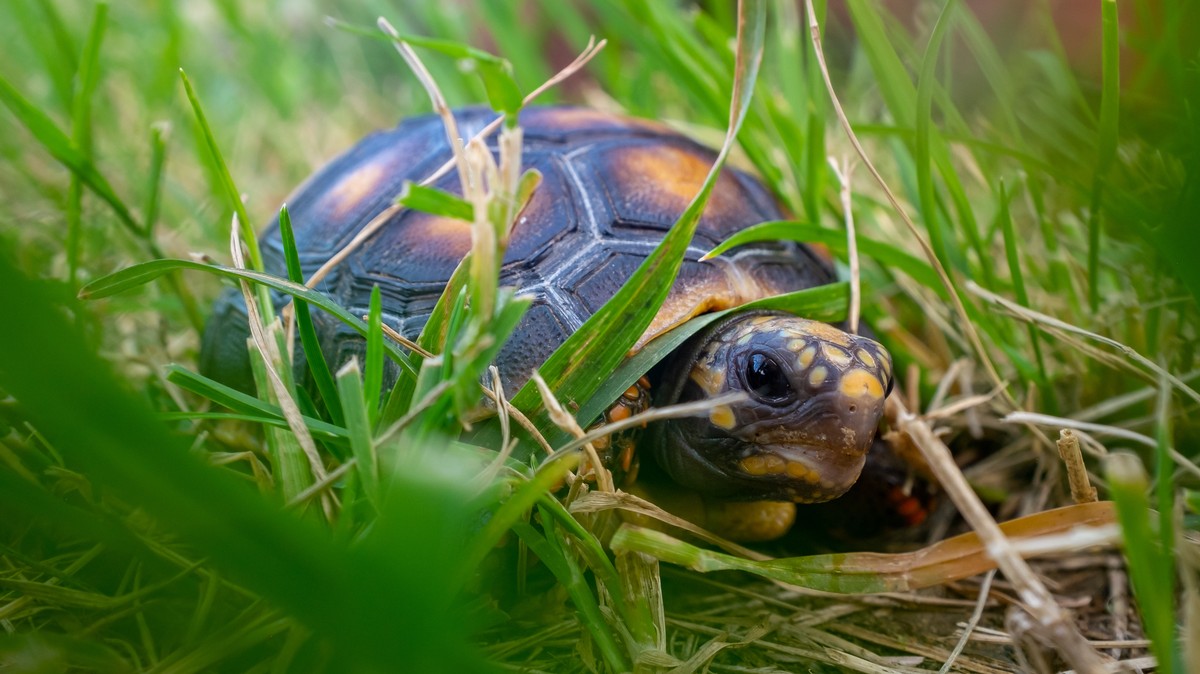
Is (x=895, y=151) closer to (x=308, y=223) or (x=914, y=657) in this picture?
(x=914, y=657)

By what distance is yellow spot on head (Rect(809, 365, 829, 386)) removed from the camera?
3.91ft

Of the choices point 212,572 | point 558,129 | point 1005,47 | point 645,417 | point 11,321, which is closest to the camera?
point 11,321

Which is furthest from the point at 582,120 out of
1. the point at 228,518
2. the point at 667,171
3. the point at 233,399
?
the point at 228,518

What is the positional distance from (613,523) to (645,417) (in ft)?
1.16

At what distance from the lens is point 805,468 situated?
4.09 feet

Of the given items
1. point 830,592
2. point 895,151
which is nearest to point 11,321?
point 830,592

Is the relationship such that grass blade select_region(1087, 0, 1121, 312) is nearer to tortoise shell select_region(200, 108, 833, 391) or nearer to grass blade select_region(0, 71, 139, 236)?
tortoise shell select_region(200, 108, 833, 391)

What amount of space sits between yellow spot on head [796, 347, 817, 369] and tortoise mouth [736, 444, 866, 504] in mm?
134

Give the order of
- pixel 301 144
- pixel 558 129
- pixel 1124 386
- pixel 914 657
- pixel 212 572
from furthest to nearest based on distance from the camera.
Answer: pixel 301 144, pixel 558 129, pixel 1124 386, pixel 914 657, pixel 212 572

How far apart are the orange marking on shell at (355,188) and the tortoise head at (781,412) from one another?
854mm

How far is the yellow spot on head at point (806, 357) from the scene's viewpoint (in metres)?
1.21

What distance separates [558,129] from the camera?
5.90 feet

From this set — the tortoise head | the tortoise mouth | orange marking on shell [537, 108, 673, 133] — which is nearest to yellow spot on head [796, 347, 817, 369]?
the tortoise head

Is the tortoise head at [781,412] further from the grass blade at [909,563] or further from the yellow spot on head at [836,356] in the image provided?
the grass blade at [909,563]
